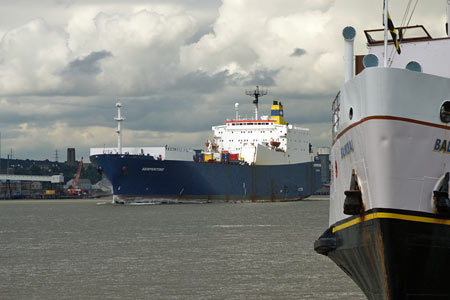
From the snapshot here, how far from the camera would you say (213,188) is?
71562 millimetres

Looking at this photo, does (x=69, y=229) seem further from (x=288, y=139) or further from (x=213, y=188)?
(x=288, y=139)

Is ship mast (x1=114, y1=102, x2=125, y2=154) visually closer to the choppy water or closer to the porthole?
the choppy water

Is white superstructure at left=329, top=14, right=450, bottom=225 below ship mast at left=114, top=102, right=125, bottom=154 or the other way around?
below

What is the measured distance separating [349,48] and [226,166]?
59841 mm

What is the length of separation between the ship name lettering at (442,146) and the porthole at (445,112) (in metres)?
0.27

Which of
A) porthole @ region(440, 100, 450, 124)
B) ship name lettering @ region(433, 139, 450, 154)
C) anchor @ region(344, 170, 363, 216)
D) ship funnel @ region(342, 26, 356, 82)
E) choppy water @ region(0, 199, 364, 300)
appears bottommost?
choppy water @ region(0, 199, 364, 300)

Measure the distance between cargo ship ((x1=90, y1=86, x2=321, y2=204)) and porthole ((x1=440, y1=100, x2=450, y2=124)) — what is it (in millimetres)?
56767

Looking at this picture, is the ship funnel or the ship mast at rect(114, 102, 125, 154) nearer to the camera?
the ship funnel

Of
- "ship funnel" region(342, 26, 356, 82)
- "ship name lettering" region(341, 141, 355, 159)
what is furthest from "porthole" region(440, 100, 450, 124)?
"ship funnel" region(342, 26, 356, 82)

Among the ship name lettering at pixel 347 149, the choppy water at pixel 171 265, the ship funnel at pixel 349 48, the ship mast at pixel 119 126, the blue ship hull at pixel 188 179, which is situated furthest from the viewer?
the ship mast at pixel 119 126

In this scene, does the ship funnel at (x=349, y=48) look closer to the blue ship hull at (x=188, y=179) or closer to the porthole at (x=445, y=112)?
the porthole at (x=445, y=112)

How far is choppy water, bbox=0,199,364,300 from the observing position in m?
17.2

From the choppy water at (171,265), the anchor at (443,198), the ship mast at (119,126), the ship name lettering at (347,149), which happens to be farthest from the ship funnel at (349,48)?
the ship mast at (119,126)

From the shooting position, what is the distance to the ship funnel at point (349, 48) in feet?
40.2
